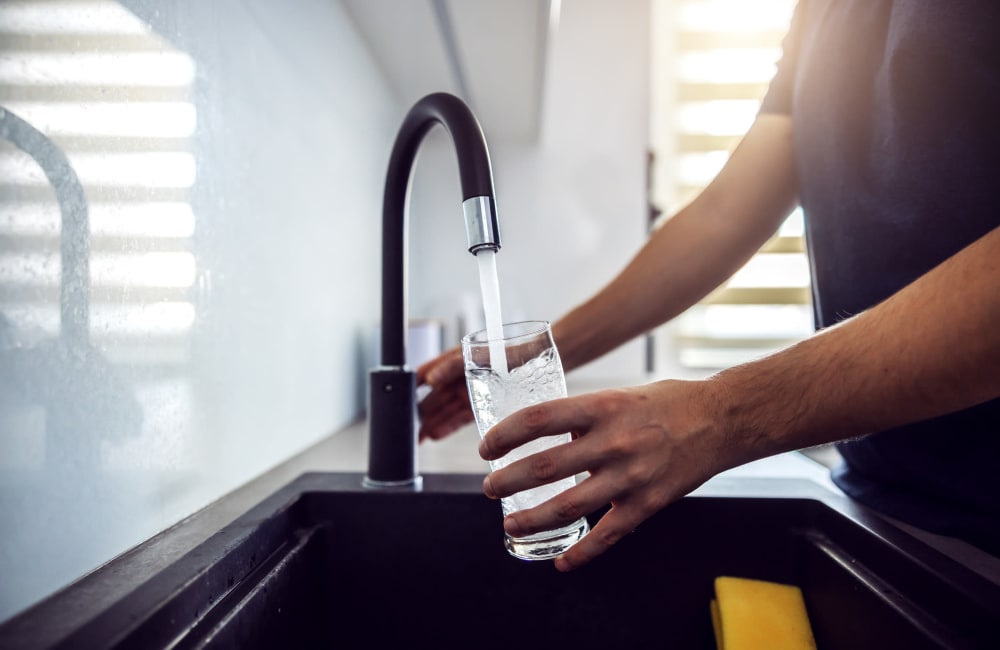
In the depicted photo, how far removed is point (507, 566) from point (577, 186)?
1.80 metres

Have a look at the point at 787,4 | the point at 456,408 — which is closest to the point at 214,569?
the point at 456,408

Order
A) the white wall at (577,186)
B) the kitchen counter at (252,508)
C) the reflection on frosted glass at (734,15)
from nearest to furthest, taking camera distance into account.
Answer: the kitchen counter at (252,508), the white wall at (577,186), the reflection on frosted glass at (734,15)

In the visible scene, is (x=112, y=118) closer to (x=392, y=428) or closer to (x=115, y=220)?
(x=115, y=220)

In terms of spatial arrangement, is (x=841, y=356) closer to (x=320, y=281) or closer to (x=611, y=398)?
(x=611, y=398)

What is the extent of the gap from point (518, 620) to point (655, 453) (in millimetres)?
328

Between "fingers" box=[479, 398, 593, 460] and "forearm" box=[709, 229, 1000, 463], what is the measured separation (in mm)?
115

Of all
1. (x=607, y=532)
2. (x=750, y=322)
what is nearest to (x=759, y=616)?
(x=607, y=532)

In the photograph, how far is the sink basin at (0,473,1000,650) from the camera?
62cm

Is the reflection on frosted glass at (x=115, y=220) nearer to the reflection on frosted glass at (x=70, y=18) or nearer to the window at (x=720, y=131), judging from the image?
the reflection on frosted glass at (x=70, y=18)

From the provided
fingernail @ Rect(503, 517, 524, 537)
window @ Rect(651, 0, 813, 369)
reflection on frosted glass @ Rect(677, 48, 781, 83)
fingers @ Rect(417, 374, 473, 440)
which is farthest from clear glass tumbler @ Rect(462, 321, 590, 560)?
reflection on frosted glass @ Rect(677, 48, 781, 83)

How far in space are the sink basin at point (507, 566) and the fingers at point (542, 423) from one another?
10.1 inches

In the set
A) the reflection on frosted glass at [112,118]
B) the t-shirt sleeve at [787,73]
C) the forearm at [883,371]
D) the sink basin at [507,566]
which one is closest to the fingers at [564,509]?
the forearm at [883,371]

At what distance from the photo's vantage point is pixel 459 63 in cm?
153

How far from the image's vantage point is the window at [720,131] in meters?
2.51
